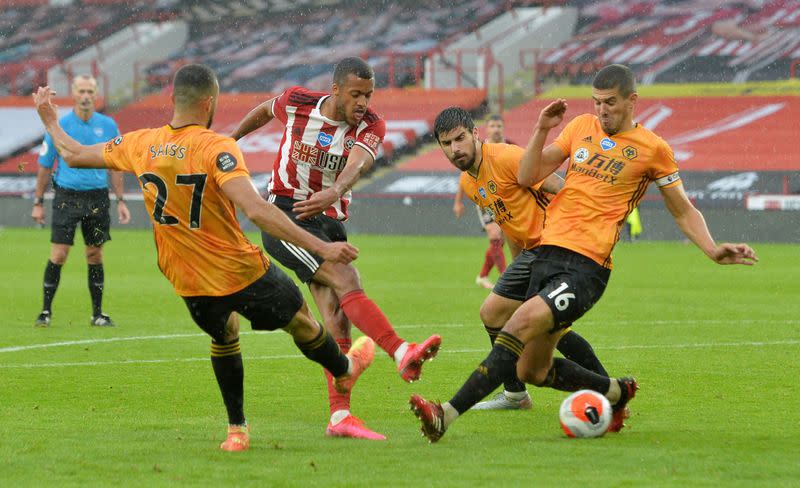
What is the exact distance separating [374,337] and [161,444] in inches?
50.1

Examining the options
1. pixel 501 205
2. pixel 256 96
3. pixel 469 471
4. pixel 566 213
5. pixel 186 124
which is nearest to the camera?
pixel 469 471

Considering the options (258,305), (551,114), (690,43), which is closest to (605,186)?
(551,114)

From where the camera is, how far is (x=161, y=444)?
6.30 meters

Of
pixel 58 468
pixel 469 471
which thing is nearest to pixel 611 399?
pixel 469 471

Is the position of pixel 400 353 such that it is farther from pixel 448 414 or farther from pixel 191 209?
pixel 191 209

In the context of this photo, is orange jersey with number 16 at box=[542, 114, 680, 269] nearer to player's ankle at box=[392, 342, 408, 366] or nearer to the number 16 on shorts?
the number 16 on shorts

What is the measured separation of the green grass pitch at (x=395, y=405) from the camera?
5582 mm

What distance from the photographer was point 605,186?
262 inches

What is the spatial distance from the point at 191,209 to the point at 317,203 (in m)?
0.93

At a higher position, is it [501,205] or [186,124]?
[186,124]

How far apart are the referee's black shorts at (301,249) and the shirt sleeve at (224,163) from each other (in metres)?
1.23

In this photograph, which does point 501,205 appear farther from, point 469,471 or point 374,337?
point 469,471

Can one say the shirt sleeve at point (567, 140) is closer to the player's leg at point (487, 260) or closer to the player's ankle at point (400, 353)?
the player's ankle at point (400, 353)

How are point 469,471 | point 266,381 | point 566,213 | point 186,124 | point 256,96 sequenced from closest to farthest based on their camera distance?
point 469,471 < point 186,124 < point 566,213 < point 266,381 < point 256,96
